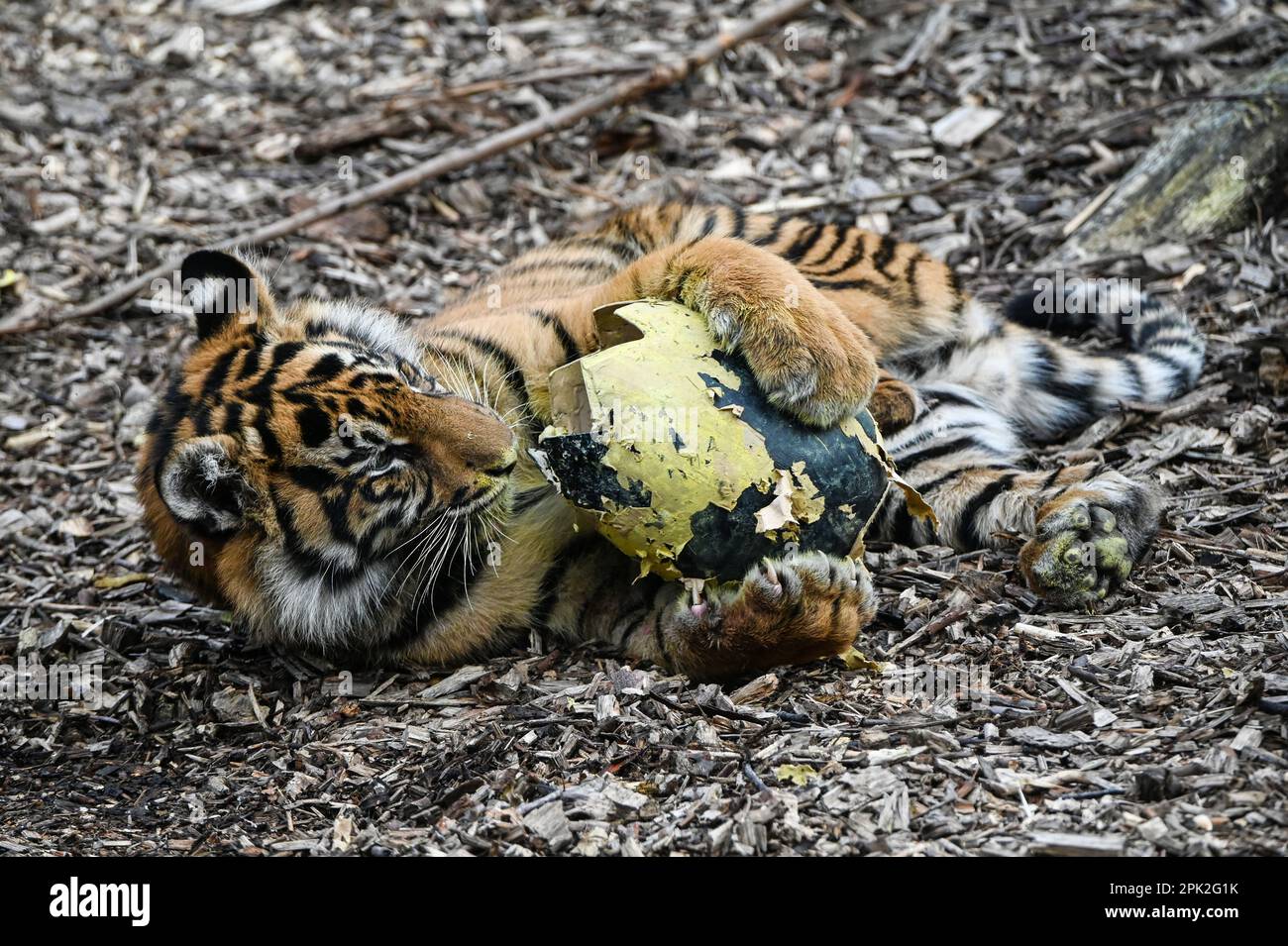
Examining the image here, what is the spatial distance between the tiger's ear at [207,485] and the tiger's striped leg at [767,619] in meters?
1.23

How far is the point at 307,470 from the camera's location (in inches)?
143

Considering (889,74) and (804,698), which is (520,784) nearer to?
(804,698)

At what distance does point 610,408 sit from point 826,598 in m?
0.75

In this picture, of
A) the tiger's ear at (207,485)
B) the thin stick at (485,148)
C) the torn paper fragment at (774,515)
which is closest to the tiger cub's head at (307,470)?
the tiger's ear at (207,485)

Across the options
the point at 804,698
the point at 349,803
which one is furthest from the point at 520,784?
the point at 804,698

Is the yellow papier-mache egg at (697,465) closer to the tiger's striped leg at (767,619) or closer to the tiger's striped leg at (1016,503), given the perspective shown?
the tiger's striped leg at (767,619)

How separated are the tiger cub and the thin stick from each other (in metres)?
2.03

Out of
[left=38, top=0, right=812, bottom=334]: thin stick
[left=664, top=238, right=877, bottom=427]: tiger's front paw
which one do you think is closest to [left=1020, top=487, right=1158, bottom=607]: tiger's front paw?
[left=664, top=238, right=877, bottom=427]: tiger's front paw

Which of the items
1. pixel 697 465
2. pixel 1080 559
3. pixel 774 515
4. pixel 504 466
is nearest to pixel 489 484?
pixel 504 466

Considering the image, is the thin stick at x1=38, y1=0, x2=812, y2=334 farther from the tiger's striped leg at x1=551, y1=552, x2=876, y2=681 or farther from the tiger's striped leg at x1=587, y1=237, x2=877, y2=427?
the tiger's striped leg at x1=551, y1=552, x2=876, y2=681

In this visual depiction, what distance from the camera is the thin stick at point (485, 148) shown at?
239 inches

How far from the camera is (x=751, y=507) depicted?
3.24m

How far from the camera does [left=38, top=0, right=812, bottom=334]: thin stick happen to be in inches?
239

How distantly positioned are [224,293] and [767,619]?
1.99 m
